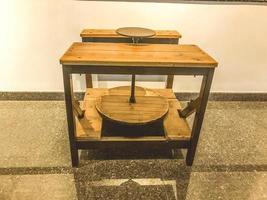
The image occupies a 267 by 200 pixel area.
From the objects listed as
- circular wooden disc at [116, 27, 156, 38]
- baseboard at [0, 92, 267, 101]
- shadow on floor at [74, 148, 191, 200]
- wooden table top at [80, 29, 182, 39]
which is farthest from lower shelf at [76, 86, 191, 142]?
circular wooden disc at [116, 27, 156, 38]

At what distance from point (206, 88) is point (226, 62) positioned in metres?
0.98

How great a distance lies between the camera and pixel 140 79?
2.07 meters

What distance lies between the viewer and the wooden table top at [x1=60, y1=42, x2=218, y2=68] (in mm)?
1121

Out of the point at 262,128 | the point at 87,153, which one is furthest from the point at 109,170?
the point at 262,128

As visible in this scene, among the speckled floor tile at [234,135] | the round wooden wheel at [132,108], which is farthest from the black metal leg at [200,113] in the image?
the round wooden wheel at [132,108]

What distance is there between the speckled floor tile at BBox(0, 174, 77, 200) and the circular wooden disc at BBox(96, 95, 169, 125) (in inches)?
18.5

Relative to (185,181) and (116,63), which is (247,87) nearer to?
(185,181)

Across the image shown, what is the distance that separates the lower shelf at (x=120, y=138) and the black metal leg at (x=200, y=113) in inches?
2.3

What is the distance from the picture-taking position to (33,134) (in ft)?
5.51

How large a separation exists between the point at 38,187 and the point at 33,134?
1.62 ft

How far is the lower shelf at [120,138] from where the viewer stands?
1386 millimetres

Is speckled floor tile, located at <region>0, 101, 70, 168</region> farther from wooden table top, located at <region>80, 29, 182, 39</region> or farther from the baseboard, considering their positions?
wooden table top, located at <region>80, 29, 182, 39</region>

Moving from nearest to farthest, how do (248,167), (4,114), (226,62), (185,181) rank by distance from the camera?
1. (185,181)
2. (248,167)
3. (4,114)
4. (226,62)

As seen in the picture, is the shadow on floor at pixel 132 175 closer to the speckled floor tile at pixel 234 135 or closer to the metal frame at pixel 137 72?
the metal frame at pixel 137 72
